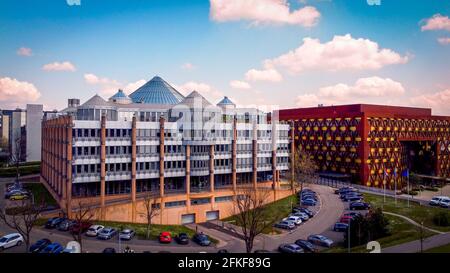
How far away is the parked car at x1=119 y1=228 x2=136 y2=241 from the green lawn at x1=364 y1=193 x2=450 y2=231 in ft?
Answer: 66.7

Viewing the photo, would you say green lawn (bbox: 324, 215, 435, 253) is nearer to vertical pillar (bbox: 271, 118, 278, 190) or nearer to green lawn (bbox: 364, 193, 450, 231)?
green lawn (bbox: 364, 193, 450, 231)

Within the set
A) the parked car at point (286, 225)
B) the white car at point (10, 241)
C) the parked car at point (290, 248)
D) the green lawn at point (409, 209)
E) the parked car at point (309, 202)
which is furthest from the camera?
the parked car at point (309, 202)

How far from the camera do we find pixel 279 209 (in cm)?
3400

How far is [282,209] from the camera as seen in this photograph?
33938mm

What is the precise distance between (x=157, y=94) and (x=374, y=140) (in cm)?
3101

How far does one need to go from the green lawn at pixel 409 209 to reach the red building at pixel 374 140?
41.5 ft

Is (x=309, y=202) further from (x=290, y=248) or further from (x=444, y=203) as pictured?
(x=290, y=248)

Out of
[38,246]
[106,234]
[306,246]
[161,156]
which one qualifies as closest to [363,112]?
[161,156]

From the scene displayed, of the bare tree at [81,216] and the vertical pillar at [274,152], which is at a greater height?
the vertical pillar at [274,152]

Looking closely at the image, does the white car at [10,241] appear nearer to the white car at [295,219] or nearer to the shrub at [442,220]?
the white car at [295,219]

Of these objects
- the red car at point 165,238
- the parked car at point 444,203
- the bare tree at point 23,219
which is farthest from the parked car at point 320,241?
the bare tree at point 23,219

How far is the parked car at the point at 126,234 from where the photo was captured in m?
24.0

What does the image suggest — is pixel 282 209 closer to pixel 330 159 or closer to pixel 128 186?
pixel 128 186
